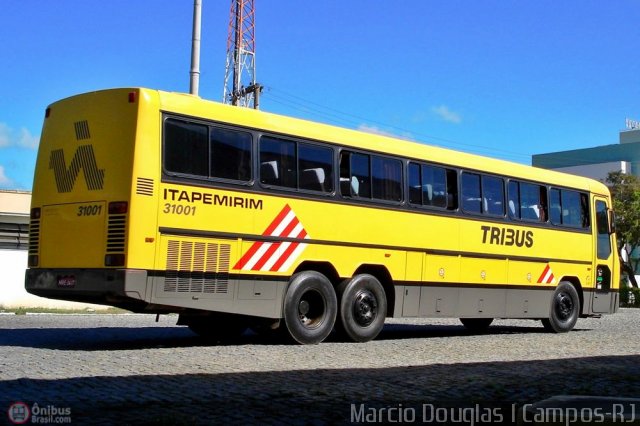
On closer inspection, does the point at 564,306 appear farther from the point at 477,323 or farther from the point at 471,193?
the point at 471,193

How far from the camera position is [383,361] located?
10195 mm

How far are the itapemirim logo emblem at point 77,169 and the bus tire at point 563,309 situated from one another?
10.6 meters

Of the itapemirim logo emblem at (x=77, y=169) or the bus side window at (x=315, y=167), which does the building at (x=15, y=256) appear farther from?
the bus side window at (x=315, y=167)

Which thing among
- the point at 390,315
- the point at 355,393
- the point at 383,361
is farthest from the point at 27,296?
the point at 355,393

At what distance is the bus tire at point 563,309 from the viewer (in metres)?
17.3

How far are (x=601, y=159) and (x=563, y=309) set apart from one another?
199 feet

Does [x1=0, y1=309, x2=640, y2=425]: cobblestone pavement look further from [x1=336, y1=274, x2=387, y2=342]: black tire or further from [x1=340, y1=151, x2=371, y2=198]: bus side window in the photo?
[x1=340, y1=151, x2=371, y2=198]: bus side window

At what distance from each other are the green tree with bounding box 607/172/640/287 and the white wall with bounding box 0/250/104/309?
108 ft

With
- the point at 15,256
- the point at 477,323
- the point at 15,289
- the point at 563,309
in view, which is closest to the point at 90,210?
the point at 477,323

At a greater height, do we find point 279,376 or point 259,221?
point 259,221

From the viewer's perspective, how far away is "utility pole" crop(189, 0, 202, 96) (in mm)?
18000

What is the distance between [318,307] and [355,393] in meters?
Answer: 5.34

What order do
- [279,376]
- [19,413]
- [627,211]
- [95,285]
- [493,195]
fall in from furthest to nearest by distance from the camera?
[627,211] < [493,195] < [95,285] < [279,376] < [19,413]

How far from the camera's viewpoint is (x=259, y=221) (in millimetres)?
11734
